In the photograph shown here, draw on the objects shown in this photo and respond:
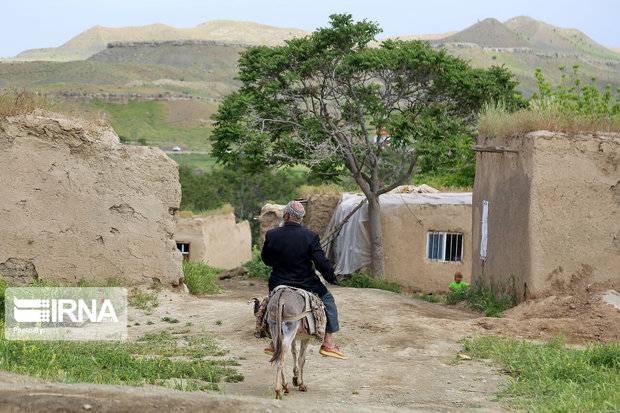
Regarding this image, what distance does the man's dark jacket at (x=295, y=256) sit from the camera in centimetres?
689

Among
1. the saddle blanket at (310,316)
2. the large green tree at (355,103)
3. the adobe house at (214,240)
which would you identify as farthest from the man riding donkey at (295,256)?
the adobe house at (214,240)

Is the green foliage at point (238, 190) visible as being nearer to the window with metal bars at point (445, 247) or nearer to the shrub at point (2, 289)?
the window with metal bars at point (445, 247)

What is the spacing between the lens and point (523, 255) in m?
11.2

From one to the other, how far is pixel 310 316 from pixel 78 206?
6.30m

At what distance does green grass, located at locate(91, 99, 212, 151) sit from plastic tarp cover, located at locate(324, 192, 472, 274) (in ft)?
187

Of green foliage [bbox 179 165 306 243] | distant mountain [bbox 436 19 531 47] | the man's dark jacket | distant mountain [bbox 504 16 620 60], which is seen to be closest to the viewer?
the man's dark jacket

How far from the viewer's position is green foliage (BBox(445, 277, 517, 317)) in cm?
1167

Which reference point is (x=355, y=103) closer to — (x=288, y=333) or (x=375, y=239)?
(x=375, y=239)

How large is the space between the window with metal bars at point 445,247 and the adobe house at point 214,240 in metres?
9.59

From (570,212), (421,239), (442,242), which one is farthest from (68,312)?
(442,242)

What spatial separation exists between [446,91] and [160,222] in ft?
37.1

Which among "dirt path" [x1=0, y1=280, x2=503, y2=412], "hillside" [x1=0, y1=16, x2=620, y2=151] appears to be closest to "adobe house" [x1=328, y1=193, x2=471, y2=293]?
"dirt path" [x1=0, y1=280, x2=503, y2=412]

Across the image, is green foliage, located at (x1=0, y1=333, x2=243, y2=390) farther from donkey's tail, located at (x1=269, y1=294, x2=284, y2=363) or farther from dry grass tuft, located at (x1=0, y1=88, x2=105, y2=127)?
dry grass tuft, located at (x1=0, y1=88, x2=105, y2=127)

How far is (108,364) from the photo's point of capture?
7.34 m
